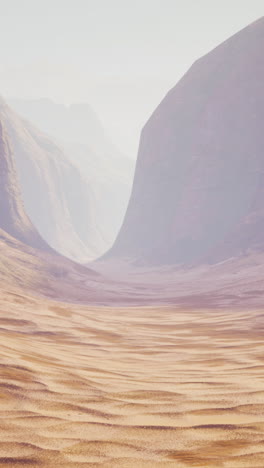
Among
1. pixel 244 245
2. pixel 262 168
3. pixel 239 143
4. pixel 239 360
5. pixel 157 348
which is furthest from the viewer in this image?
pixel 239 143

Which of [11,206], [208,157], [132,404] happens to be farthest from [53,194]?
[132,404]

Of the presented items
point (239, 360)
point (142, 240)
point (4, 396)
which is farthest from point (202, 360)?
point (142, 240)

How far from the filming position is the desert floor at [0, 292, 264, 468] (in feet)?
16.2

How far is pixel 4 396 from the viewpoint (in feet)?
21.7

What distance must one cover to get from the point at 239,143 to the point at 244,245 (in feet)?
68.7

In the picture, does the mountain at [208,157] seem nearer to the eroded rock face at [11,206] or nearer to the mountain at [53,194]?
the eroded rock face at [11,206]

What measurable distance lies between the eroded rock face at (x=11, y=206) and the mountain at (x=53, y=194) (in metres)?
59.3

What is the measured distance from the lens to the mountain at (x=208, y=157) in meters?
68.5

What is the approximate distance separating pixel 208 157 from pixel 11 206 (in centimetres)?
2985

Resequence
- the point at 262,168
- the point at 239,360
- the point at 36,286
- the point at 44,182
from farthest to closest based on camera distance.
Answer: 1. the point at 44,182
2. the point at 262,168
3. the point at 36,286
4. the point at 239,360

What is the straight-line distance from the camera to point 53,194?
420 ft

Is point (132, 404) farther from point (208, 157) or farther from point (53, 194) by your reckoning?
point (53, 194)

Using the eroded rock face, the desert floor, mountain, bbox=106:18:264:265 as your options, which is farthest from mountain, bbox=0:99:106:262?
the desert floor

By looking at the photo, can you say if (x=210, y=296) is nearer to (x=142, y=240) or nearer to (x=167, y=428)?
(x=167, y=428)
